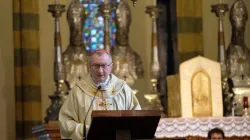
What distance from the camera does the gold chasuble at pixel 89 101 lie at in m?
6.22

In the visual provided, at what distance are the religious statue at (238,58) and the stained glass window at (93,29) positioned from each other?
258 centimetres

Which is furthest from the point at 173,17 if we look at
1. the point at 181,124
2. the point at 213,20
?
the point at 181,124

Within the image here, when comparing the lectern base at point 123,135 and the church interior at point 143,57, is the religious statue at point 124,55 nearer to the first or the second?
the church interior at point 143,57

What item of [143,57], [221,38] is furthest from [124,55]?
[143,57]

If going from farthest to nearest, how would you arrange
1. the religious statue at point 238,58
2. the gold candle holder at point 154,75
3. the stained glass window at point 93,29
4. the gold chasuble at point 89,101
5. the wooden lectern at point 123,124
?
the stained glass window at point 93,29 → the religious statue at point 238,58 → the gold candle holder at point 154,75 → the gold chasuble at point 89,101 → the wooden lectern at point 123,124

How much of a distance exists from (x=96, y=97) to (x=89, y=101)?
8 cm

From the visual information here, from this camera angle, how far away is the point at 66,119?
622cm

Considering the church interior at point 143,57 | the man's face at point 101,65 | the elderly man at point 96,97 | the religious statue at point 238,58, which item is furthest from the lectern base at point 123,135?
the religious statue at point 238,58

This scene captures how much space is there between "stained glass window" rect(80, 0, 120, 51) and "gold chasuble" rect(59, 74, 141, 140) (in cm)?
759

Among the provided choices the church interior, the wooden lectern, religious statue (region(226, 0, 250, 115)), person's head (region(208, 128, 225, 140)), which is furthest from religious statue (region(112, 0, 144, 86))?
the wooden lectern

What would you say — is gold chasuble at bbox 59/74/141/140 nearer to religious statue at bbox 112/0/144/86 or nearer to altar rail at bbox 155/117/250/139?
altar rail at bbox 155/117/250/139

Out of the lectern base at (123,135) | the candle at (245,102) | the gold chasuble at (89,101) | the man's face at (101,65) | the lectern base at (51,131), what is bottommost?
the lectern base at (51,131)

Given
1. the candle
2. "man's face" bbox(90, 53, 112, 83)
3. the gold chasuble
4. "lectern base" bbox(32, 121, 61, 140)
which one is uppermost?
"man's face" bbox(90, 53, 112, 83)

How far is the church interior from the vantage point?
428 inches
